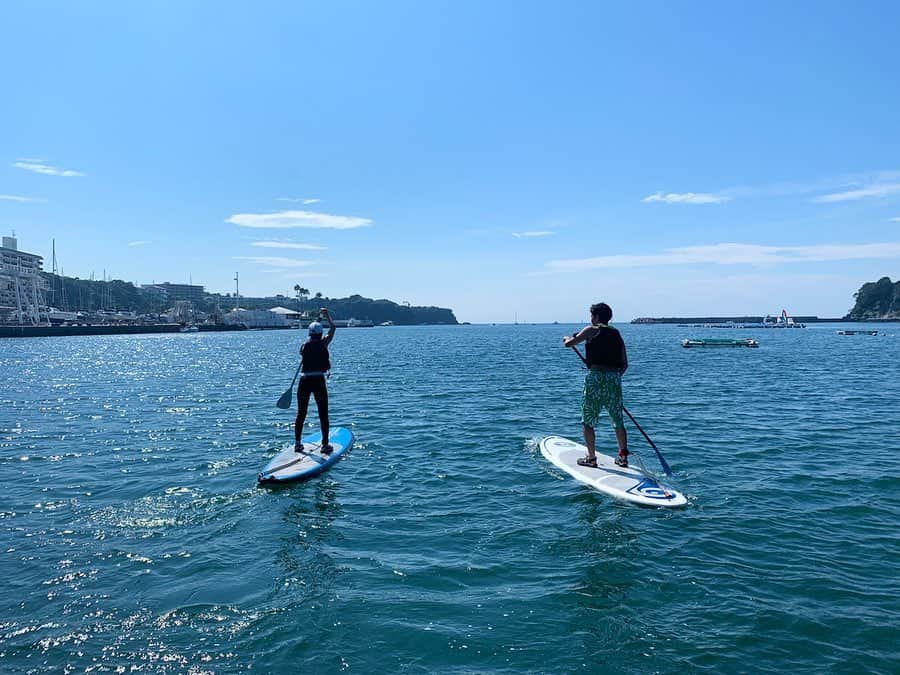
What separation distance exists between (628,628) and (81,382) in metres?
35.7

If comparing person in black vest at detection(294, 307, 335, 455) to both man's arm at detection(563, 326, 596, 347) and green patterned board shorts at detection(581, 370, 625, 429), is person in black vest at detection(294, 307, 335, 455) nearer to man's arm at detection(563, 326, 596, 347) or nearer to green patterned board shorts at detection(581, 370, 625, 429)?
man's arm at detection(563, 326, 596, 347)

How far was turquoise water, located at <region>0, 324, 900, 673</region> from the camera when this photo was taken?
4.98m

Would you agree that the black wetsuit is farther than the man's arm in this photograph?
Yes

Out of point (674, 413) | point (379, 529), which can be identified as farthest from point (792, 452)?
point (379, 529)

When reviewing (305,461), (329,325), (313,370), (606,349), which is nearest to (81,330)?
(329,325)

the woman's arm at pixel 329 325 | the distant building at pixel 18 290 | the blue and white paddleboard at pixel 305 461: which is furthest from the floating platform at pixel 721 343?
the distant building at pixel 18 290

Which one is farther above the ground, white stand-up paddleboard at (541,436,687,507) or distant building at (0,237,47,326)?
distant building at (0,237,47,326)

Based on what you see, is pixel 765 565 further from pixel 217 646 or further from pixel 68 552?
pixel 68 552

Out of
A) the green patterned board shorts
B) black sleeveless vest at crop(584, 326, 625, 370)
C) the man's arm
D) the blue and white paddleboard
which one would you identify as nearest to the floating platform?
the green patterned board shorts

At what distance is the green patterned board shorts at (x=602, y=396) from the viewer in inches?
400

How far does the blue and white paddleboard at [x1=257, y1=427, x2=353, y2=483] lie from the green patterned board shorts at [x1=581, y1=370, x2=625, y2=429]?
19.6ft

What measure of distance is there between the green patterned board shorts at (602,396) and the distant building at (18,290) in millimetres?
141570

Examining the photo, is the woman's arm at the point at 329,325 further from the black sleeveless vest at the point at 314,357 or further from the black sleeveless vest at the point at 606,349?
the black sleeveless vest at the point at 606,349

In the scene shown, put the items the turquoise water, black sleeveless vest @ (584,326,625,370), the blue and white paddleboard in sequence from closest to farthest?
the turquoise water → black sleeveless vest @ (584,326,625,370) → the blue and white paddleboard
